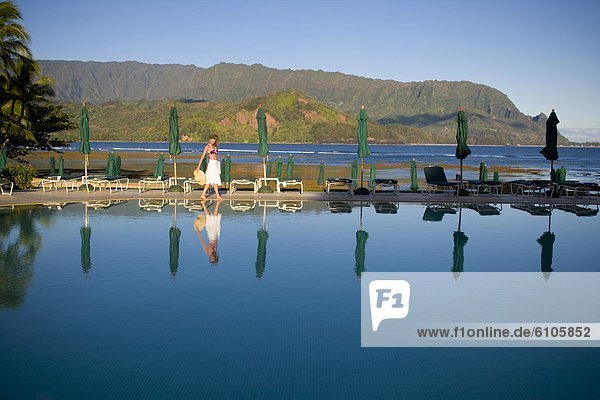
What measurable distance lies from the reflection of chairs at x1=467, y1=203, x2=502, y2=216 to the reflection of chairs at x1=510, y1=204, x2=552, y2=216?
1.70 feet

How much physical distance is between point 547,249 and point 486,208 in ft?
20.0

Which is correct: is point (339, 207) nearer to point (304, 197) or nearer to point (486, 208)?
point (304, 197)

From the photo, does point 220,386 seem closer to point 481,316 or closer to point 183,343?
point 183,343

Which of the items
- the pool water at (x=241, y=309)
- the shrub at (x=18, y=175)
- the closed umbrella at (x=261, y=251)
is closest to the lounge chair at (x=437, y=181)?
the pool water at (x=241, y=309)

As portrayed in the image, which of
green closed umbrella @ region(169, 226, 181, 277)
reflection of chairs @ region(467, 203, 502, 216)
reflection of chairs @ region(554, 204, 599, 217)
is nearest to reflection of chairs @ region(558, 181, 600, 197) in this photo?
reflection of chairs @ region(554, 204, 599, 217)

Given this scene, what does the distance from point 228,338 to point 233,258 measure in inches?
144

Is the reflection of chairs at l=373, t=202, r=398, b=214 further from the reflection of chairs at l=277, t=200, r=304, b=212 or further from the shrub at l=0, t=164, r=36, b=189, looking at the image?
the shrub at l=0, t=164, r=36, b=189

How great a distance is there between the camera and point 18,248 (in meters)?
10.0

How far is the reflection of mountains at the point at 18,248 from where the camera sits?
7.25m

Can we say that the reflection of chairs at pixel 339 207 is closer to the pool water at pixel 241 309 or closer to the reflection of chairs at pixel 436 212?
the reflection of chairs at pixel 436 212

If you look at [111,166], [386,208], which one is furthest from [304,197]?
[111,166]

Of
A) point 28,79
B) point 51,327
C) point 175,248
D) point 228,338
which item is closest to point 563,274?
point 228,338

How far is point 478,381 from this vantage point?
4820 mm

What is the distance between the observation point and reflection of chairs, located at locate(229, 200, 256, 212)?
15.5 metres
